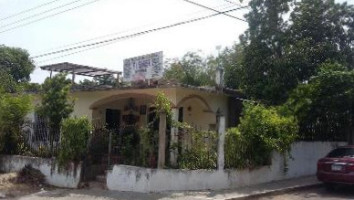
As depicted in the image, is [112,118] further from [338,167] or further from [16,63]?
[16,63]

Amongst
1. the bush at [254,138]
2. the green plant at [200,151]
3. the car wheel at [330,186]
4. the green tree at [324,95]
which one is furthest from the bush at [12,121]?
the car wheel at [330,186]

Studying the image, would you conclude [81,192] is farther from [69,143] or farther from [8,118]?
[8,118]

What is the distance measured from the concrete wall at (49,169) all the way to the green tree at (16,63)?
23.7 m

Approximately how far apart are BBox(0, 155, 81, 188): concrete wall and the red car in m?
7.35

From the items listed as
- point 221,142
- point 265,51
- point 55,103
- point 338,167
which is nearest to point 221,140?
point 221,142

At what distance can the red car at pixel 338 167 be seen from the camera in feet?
41.8

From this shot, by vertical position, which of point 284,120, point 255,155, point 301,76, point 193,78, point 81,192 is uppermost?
point 193,78

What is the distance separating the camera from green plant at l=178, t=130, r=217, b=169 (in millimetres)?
12766

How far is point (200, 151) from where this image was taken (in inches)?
511

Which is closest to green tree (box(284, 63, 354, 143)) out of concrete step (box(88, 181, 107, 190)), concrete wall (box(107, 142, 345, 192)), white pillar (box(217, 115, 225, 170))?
concrete wall (box(107, 142, 345, 192))

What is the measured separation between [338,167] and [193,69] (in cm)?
2294

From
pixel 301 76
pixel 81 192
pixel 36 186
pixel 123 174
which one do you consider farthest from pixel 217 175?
pixel 301 76

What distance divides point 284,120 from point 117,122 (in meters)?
8.55

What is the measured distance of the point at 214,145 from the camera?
13148 millimetres
